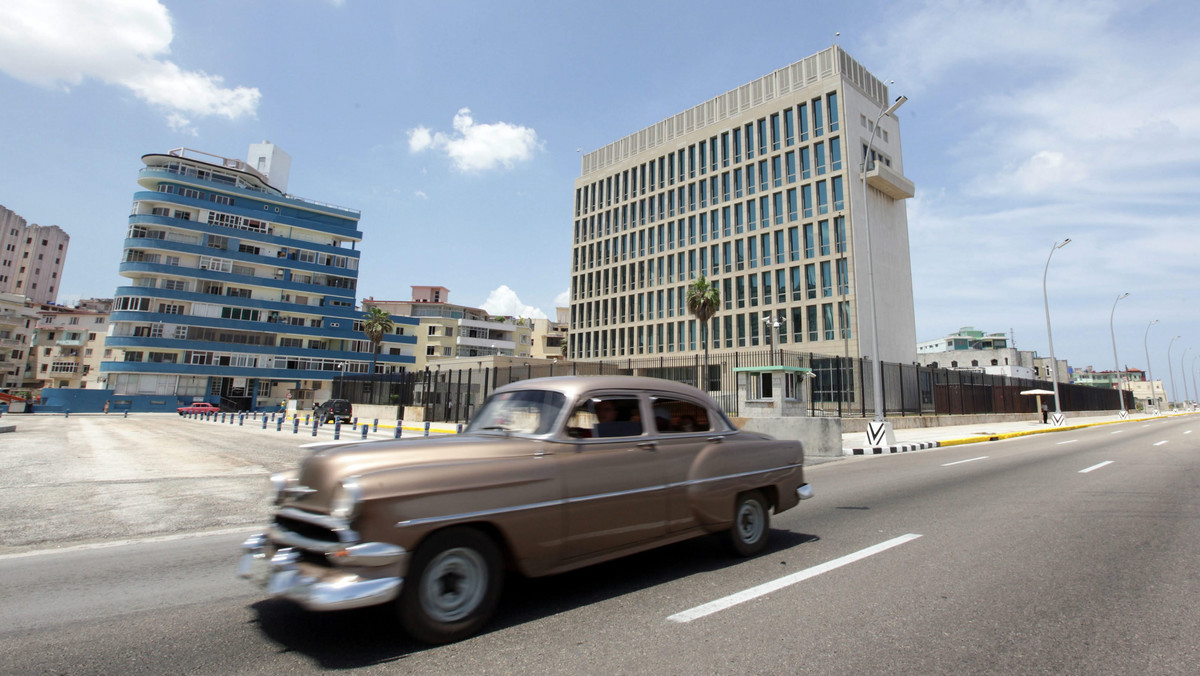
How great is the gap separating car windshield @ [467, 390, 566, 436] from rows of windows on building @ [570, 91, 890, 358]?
4039cm

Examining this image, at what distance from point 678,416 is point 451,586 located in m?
2.19

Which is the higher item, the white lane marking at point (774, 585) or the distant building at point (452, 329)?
the distant building at point (452, 329)

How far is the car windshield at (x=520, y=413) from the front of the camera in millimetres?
3939

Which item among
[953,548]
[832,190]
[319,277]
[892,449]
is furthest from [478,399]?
[319,277]

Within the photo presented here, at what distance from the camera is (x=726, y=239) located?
4897 cm

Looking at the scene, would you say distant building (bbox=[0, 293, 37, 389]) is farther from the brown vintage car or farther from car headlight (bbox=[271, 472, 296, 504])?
the brown vintage car

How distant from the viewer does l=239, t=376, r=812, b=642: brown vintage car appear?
295cm

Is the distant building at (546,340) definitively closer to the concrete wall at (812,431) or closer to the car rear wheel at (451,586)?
the concrete wall at (812,431)

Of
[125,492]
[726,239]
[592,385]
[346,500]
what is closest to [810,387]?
[592,385]

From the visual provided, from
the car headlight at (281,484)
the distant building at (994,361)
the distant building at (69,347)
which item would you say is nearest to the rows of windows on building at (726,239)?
the distant building at (994,361)

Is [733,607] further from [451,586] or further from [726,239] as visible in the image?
[726,239]

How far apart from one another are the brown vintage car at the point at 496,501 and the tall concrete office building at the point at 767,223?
36.4m

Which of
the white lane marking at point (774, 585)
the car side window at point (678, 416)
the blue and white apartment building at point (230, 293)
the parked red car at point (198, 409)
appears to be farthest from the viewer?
the blue and white apartment building at point (230, 293)

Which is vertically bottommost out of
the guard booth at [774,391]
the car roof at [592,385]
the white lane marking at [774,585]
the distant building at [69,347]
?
the white lane marking at [774,585]
